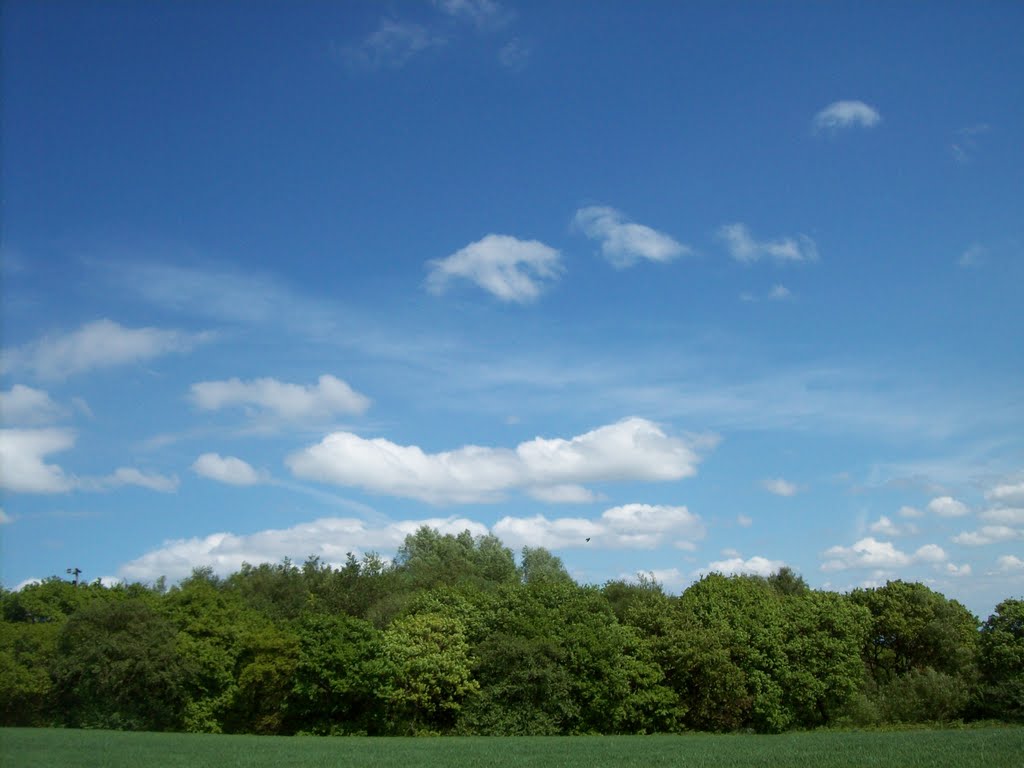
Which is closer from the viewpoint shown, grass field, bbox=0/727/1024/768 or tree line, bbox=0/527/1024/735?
grass field, bbox=0/727/1024/768

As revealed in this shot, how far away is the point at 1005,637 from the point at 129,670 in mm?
62692

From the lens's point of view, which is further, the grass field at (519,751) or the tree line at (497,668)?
the tree line at (497,668)

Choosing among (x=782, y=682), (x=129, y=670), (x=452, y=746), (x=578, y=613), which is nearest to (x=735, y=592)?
(x=782, y=682)

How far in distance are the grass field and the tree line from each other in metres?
8.95

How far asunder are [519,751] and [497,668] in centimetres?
1711

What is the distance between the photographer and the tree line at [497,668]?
55581 mm

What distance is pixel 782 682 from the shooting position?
→ 56562 millimetres

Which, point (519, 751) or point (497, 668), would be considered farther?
point (497, 668)

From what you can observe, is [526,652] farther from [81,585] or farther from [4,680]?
[81,585]

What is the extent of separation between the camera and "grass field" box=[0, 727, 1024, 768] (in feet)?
102

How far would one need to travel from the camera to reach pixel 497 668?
57.0 m

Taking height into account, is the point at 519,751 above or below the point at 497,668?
below

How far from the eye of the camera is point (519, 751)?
132 ft

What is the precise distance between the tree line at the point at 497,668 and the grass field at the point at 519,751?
8.95 meters
